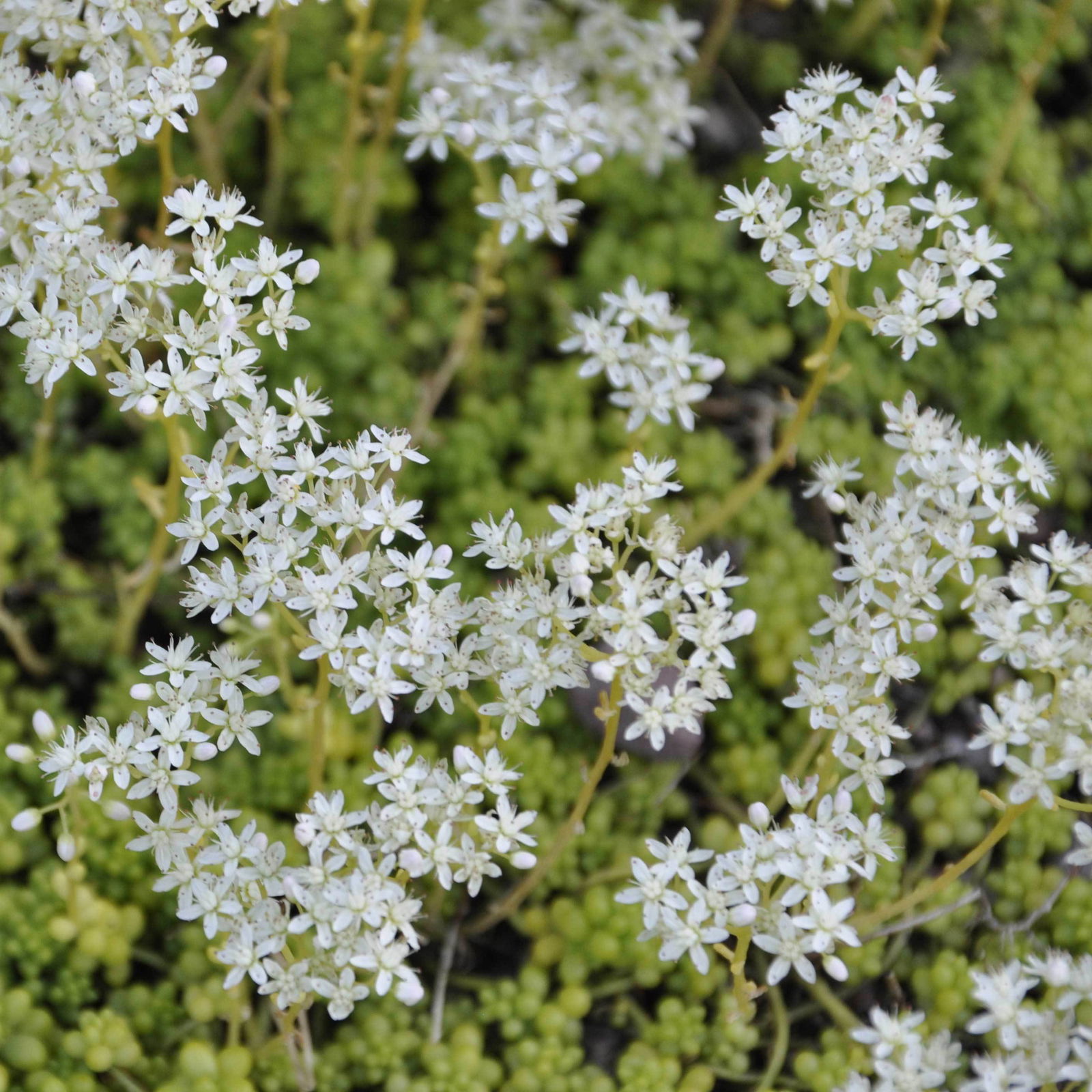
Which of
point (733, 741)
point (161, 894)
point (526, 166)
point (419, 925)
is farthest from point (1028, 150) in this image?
point (161, 894)

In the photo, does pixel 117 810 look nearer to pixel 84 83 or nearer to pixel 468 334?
pixel 84 83

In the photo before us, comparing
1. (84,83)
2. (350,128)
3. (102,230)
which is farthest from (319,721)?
(350,128)

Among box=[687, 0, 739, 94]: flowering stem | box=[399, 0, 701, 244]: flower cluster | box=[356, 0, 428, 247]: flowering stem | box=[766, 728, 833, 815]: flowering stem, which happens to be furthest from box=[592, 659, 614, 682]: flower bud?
box=[687, 0, 739, 94]: flowering stem

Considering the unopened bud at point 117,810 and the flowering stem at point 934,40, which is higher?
the flowering stem at point 934,40

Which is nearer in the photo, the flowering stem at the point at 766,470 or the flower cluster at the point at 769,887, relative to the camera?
the flower cluster at the point at 769,887

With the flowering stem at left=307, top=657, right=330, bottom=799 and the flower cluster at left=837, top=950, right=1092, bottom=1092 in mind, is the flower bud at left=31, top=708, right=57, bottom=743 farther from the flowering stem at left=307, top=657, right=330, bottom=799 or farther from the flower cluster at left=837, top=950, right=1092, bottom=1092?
the flower cluster at left=837, top=950, right=1092, bottom=1092

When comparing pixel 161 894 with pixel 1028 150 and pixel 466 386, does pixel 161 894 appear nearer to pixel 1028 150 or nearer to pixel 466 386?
pixel 466 386

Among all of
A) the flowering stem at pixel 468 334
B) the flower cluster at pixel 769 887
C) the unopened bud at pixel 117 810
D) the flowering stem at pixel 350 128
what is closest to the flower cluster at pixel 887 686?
the flower cluster at pixel 769 887

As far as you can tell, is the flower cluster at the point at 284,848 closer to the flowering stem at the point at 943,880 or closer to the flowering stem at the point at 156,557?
the flowering stem at the point at 156,557
